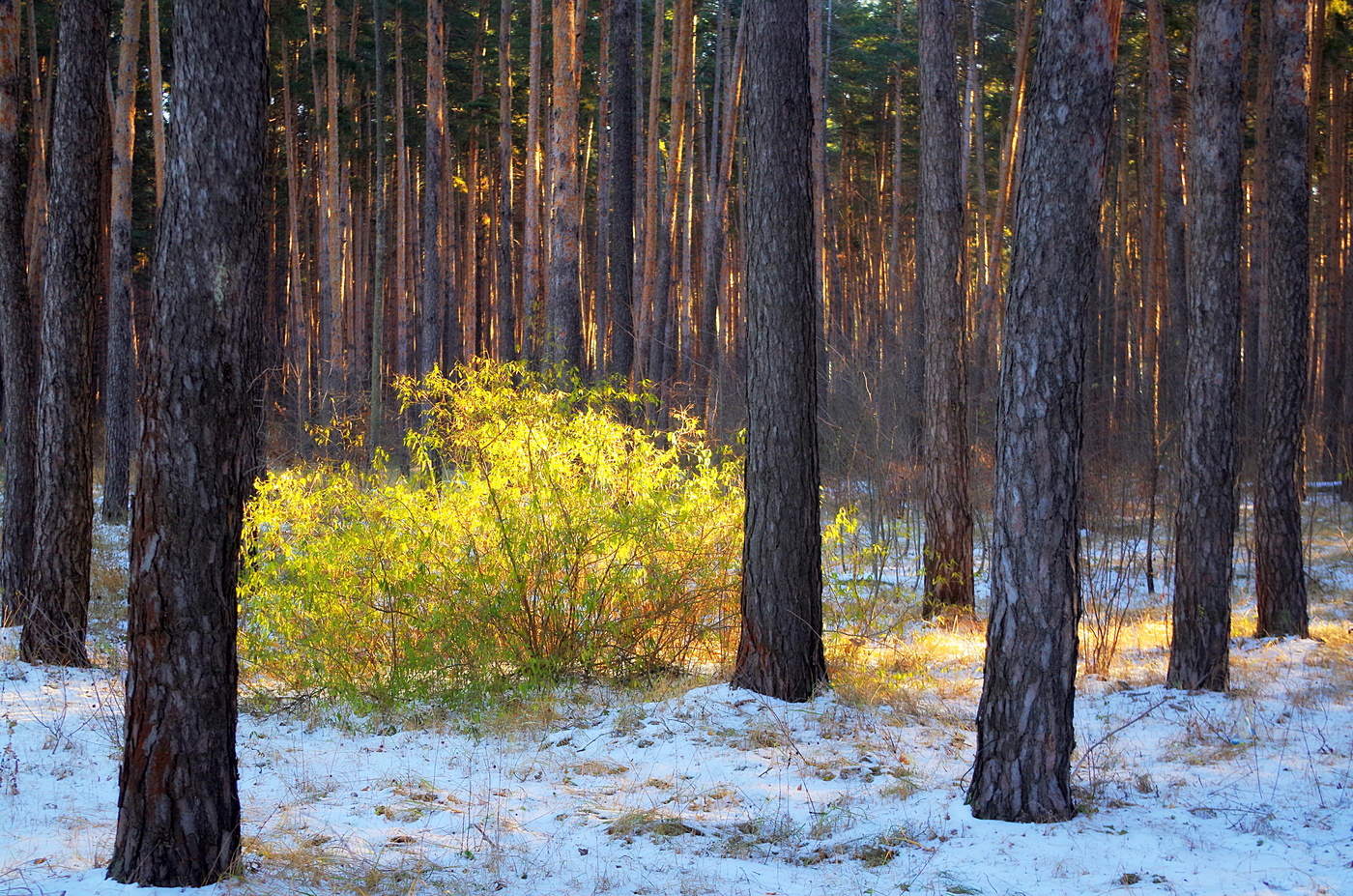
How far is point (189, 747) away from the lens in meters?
3.57

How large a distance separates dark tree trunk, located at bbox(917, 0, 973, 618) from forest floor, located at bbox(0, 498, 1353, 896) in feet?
6.70

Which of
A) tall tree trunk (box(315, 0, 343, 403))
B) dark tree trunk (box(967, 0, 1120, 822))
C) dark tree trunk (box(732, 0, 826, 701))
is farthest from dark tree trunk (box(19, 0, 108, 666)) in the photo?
tall tree trunk (box(315, 0, 343, 403))

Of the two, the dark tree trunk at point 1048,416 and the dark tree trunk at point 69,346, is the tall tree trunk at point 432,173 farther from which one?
the dark tree trunk at point 1048,416

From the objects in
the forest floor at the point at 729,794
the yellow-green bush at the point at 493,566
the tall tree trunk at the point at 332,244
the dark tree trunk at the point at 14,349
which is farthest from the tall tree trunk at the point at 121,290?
the yellow-green bush at the point at 493,566

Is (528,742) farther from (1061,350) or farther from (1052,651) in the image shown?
(1061,350)

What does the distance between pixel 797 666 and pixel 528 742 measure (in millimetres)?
1645

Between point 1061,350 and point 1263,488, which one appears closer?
point 1061,350

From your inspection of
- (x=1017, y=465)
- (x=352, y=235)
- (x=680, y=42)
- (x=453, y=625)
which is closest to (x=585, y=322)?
(x=352, y=235)

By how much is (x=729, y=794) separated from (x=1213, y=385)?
159 inches

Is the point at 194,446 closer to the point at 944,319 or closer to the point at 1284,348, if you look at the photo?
the point at 944,319

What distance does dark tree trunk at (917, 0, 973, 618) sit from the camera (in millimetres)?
9078

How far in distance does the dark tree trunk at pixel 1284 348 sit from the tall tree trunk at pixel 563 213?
6.16m

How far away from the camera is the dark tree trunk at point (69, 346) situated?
263 inches

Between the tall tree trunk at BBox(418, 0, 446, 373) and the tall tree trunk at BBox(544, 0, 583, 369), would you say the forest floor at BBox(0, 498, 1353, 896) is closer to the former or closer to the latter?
the tall tree trunk at BBox(544, 0, 583, 369)
